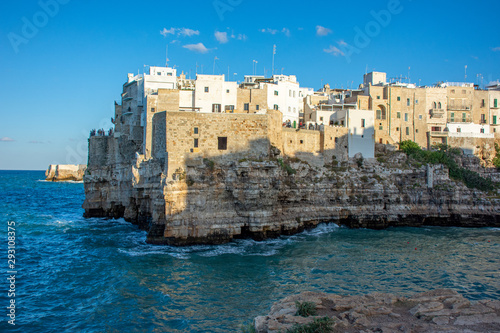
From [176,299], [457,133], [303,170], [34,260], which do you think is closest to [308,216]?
[303,170]

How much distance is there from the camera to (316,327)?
10.6m

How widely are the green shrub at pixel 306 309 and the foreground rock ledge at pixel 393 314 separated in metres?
0.20

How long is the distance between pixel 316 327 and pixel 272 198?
20247 mm

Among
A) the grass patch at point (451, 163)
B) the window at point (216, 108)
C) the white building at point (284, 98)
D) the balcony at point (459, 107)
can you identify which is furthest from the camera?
the balcony at point (459, 107)

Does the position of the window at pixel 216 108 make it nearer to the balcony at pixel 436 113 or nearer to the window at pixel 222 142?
the window at pixel 222 142

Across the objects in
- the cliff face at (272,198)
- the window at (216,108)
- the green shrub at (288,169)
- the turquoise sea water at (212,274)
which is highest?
the window at (216,108)

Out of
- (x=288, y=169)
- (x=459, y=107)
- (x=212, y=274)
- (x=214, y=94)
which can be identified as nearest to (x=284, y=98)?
(x=214, y=94)

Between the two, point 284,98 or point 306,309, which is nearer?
point 306,309

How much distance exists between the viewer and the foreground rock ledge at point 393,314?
10.8 meters

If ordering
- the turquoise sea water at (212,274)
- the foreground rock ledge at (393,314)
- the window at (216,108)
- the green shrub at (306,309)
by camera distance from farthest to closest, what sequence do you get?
the window at (216,108)
the turquoise sea water at (212,274)
the green shrub at (306,309)
the foreground rock ledge at (393,314)

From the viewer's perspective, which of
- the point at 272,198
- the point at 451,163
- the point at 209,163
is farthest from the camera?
the point at 451,163

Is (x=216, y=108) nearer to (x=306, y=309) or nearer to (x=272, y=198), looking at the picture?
(x=272, y=198)

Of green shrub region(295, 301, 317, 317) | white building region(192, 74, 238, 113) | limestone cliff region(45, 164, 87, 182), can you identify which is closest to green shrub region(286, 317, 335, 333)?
green shrub region(295, 301, 317, 317)

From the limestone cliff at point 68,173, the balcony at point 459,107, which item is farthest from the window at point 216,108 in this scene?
the limestone cliff at point 68,173
